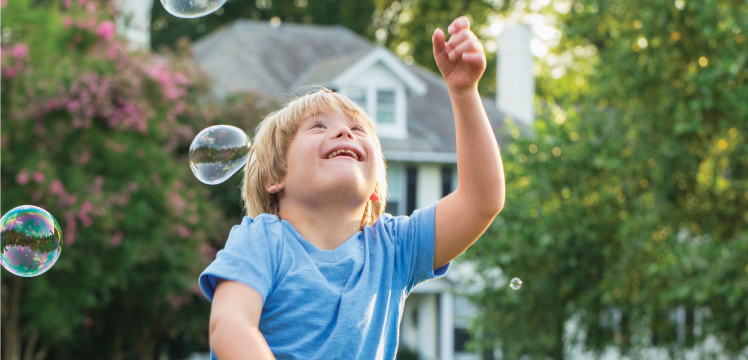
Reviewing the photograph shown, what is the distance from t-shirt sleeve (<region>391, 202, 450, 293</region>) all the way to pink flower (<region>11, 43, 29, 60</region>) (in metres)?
10.9

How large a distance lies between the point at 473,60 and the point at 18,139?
36.4 feet

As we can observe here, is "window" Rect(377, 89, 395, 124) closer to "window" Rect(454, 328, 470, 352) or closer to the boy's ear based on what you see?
"window" Rect(454, 328, 470, 352)

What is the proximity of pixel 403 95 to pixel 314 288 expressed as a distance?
61.4ft

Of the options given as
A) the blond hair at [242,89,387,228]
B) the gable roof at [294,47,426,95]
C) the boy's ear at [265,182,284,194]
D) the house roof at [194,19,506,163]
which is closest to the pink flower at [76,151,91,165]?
the house roof at [194,19,506,163]

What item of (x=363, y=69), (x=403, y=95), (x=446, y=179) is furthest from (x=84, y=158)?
(x=446, y=179)

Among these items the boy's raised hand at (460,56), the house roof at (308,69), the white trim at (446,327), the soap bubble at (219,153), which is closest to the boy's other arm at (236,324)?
the boy's raised hand at (460,56)

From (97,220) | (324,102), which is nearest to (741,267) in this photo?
(324,102)

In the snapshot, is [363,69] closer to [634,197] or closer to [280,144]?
[634,197]

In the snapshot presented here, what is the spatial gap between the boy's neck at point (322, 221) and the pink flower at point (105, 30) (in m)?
11.7

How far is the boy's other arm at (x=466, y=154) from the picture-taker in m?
1.97

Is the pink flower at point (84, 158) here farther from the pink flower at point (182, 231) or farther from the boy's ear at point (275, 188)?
the boy's ear at point (275, 188)

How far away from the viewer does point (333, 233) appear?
2131 mm

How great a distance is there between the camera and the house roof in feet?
67.2

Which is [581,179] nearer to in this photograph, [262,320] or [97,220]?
[97,220]
